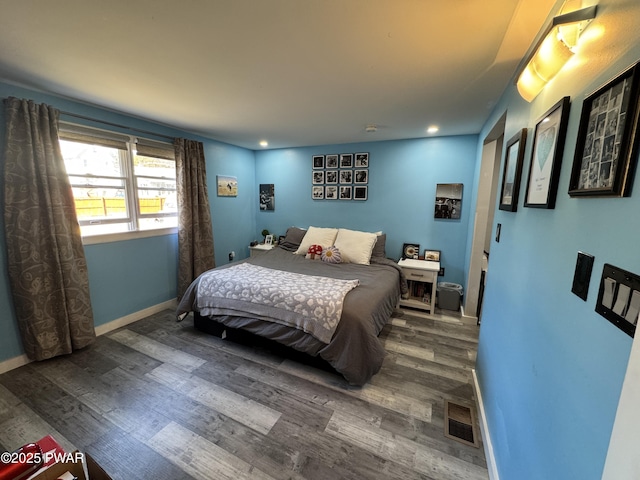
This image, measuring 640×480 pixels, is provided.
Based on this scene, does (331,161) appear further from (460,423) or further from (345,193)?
(460,423)

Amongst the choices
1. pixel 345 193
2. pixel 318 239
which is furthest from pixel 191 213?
pixel 345 193

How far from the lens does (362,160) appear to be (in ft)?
12.3

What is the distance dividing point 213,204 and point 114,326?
1916mm

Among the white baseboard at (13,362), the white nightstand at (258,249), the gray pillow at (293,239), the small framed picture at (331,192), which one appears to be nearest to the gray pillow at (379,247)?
the small framed picture at (331,192)

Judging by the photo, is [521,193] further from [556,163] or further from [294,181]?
[294,181]

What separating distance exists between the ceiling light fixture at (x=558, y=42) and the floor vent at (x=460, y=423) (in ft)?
6.26

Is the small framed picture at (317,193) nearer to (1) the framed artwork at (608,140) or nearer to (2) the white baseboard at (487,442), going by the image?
(2) the white baseboard at (487,442)

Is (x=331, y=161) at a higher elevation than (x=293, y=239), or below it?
higher

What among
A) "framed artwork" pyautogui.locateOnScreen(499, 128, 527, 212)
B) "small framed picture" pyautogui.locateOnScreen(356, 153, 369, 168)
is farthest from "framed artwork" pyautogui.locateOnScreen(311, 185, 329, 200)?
"framed artwork" pyautogui.locateOnScreen(499, 128, 527, 212)

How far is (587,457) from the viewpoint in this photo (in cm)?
63

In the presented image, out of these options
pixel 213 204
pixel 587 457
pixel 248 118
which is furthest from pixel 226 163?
pixel 587 457

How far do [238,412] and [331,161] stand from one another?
132 inches

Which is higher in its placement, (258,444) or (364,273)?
(364,273)

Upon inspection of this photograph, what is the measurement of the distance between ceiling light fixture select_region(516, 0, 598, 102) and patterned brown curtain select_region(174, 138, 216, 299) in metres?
3.37
